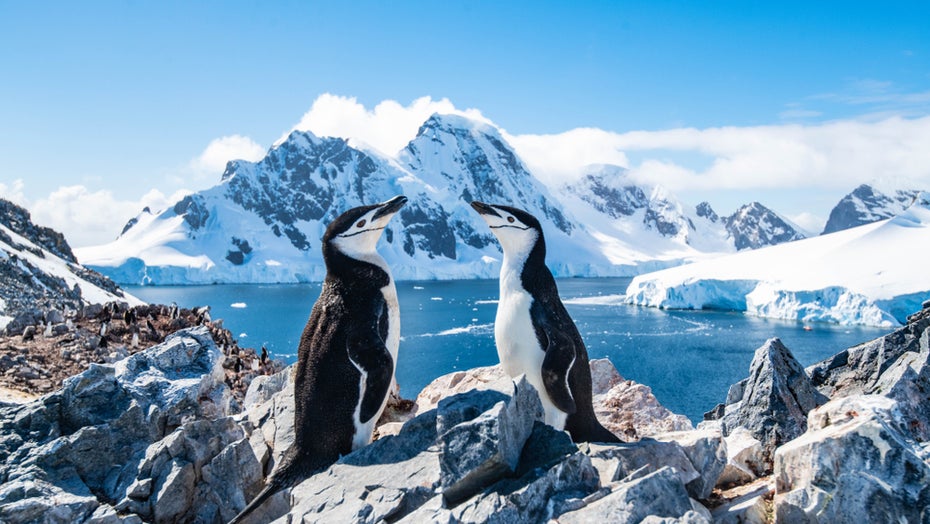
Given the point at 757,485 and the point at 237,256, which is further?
the point at 237,256

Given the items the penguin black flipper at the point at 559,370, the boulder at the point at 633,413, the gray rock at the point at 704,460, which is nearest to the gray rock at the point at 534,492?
the gray rock at the point at 704,460

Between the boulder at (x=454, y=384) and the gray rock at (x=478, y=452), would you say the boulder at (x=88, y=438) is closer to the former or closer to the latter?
the gray rock at (x=478, y=452)

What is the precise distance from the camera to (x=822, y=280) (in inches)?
2334

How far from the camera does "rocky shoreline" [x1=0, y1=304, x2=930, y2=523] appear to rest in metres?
3.62

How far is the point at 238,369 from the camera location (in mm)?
12258

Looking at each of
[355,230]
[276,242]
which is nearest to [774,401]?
[355,230]

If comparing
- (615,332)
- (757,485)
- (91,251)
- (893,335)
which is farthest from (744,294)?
(91,251)

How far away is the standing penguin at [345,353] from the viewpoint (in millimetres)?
5160

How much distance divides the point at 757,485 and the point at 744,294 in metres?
70.7

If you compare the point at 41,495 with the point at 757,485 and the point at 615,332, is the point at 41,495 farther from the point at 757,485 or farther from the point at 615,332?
the point at 615,332

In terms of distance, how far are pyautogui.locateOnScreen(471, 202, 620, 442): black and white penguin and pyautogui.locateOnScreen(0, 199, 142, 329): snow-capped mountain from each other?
14.3 m

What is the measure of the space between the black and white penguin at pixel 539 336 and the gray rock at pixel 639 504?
6.65 ft

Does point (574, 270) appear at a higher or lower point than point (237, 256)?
lower

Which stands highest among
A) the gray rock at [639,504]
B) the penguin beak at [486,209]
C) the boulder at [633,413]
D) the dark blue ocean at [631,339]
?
the penguin beak at [486,209]
